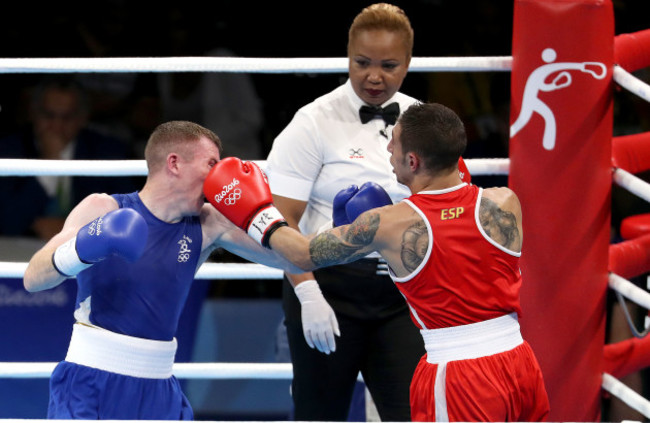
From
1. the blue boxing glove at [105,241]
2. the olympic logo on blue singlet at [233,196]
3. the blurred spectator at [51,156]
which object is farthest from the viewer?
the blurred spectator at [51,156]

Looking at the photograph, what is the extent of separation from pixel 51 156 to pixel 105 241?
222cm

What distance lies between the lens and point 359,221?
2.22m

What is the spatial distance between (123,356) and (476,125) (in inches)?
101

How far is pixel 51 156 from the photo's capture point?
4141 mm

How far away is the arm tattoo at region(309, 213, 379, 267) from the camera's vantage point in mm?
2203

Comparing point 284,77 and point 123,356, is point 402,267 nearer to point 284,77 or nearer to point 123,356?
point 123,356

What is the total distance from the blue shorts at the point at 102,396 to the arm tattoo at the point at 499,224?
2.96ft

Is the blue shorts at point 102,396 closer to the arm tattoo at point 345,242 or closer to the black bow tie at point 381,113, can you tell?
the arm tattoo at point 345,242

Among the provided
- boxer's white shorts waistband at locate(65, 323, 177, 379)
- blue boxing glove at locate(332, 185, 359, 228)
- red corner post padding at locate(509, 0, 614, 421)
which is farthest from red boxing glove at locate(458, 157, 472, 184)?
boxer's white shorts waistband at locate(65, 323, 177, 379)

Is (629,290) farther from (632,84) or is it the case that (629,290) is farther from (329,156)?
(329,156)

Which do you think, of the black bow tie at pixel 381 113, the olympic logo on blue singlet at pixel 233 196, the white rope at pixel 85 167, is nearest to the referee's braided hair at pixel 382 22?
the black bow tie at pixel 381 113

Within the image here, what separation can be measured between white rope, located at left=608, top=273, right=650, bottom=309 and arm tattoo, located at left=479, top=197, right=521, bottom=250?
1.57ft

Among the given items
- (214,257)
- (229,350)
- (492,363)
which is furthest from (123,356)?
(214,257)

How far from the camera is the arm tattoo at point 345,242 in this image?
7.23 feet
